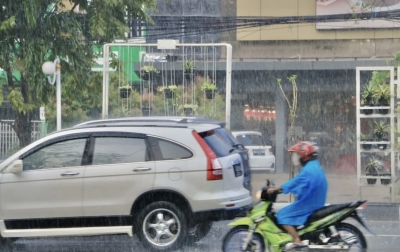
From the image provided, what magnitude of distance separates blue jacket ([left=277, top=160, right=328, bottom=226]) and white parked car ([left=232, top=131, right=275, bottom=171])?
628 inches

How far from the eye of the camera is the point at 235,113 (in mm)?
27391

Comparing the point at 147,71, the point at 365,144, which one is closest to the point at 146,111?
the point at 147,71

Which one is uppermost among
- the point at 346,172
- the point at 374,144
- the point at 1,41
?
the point at 1,41

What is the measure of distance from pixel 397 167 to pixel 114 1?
746 cm

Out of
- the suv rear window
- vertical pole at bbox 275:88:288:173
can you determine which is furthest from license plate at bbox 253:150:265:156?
the suv rear window

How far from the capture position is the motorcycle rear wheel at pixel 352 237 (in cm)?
804

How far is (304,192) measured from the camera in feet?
26.6

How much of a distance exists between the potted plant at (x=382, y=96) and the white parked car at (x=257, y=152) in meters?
8.55

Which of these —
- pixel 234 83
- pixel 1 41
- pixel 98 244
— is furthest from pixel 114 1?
pixel 234 83

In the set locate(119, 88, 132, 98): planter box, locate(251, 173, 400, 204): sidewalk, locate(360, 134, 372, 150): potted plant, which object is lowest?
locate(251, 173, 400, 204): sidewalk

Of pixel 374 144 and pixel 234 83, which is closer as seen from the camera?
pixel 374 144

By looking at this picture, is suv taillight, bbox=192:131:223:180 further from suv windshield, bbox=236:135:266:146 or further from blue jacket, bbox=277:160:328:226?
suv windshield, bbox=236:135:266:146

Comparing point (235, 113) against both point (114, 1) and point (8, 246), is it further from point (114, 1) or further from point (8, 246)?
point (8, 246)

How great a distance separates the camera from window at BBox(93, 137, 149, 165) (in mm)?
9695
